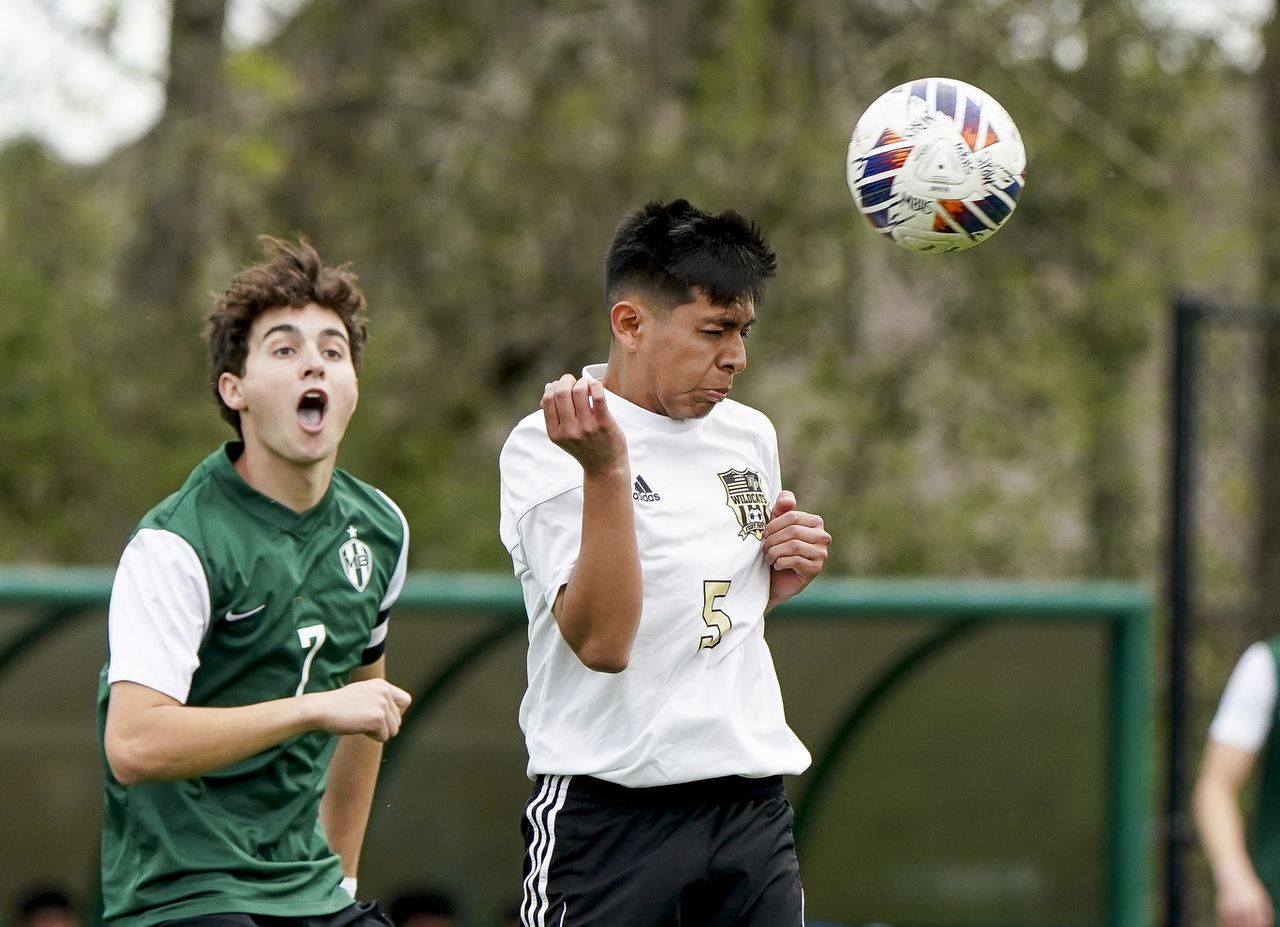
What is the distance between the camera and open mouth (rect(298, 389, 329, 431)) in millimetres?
4223

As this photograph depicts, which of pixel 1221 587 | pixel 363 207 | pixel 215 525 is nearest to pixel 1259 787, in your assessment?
pixel 215 525

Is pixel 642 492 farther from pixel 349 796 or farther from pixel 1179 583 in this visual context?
pixel 1179 583

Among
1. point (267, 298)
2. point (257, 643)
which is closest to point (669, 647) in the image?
point (257, 643)

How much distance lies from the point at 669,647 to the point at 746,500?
1.28 ft

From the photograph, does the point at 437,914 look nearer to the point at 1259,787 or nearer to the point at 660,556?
the point at 1259,787

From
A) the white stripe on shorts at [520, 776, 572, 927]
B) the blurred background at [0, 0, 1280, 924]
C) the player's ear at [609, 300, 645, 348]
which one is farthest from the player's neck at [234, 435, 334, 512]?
the blurred background at [0, 0, 1280, 924]

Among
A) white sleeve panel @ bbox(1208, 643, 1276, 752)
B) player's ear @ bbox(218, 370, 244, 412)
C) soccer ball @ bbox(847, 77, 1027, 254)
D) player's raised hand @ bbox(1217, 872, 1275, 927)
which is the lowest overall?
player's raised hand @ bbox(1217, 872, 1275, 927)

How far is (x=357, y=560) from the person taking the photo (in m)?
4.35

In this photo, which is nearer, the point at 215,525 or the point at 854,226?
the point at 215,525

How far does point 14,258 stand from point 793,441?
477 centimetres

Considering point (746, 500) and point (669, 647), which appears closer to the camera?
point (669, 647)

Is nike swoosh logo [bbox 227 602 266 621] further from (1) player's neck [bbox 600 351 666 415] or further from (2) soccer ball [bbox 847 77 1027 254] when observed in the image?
(2) soccer ball [bbox 847 77 1027 254]

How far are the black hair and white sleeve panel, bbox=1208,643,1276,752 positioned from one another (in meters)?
2.43

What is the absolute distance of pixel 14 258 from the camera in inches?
435
